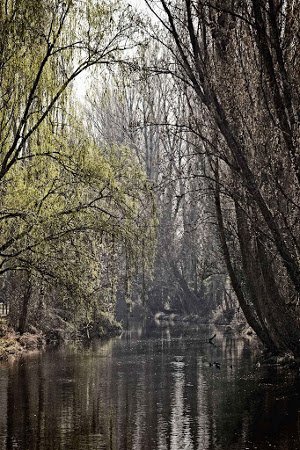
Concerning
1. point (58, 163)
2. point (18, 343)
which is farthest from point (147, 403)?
point (18, 343)

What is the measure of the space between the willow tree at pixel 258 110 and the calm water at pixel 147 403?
8.73 ft

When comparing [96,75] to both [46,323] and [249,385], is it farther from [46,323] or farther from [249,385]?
[46,323]

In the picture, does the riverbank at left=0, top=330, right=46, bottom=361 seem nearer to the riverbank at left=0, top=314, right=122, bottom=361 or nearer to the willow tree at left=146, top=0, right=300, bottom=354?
the riverbank at left=0, top=314, right=122, bottom=361

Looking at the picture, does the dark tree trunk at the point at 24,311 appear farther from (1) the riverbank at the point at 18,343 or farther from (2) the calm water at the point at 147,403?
(2) the calm water at the point at 147,403

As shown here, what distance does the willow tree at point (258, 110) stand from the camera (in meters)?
13.3

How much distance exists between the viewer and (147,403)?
1468 cm

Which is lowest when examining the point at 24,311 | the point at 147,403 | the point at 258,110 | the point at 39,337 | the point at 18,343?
the point at 147,403

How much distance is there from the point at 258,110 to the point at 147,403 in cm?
687

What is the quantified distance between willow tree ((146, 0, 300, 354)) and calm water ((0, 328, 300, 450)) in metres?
2.66

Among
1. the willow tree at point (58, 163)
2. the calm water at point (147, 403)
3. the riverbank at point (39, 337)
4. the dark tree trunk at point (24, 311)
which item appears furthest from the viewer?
the dark tree trunk at point (24, 311)

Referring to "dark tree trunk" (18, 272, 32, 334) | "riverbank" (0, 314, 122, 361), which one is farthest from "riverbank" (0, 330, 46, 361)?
"dark tree trunk" (18, 272, 32, 334)

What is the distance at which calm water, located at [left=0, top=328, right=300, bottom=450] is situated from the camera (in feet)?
37.5

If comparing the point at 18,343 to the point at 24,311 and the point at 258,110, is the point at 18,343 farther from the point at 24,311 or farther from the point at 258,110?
the point at 258,110

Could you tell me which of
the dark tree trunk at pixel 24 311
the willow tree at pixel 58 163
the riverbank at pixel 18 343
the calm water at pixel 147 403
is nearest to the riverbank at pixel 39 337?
the riverbank at pixel 18 343
